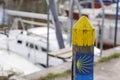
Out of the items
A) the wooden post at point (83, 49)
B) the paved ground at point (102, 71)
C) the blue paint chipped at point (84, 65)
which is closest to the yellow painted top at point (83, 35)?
the wooden post at point (83, 49)

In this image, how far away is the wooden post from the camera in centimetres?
344

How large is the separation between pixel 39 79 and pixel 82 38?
1977 mm

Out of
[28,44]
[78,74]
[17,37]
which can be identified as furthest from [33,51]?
[78,74]

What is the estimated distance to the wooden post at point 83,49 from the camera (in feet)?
11.3

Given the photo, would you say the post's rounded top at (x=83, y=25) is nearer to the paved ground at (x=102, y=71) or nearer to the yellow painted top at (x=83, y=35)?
the yellow painted top at (x=83, y=35)

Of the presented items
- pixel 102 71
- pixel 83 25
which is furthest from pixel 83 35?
pixel 102 71

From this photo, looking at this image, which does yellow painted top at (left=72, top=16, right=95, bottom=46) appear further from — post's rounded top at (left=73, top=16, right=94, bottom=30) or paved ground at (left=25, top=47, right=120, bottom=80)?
paved ground at (left=25, top=47, right=120, bottom=80)

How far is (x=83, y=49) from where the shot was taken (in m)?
3.46

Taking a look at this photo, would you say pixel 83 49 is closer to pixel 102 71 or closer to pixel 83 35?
pixel 83 35

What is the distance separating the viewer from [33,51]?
11859 mm

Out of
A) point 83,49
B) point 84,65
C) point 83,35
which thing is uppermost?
point 83,35

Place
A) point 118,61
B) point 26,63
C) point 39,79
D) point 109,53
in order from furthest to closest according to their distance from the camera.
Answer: point 26,63 < point 109,53 < point 118,61 < point 39,79

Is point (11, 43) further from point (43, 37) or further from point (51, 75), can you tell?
point (51, 75)

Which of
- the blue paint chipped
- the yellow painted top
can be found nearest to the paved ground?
the blue paint chipped
